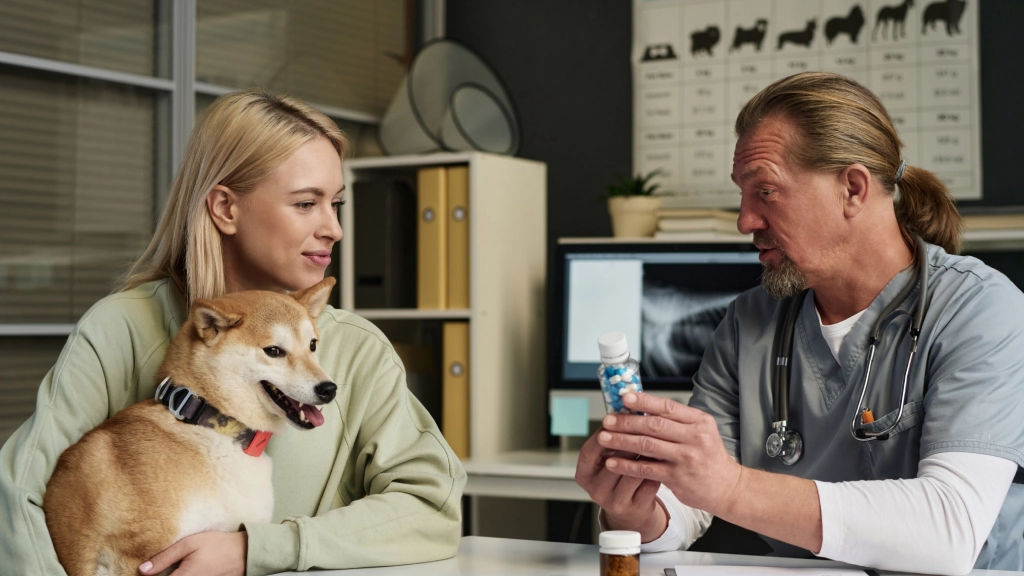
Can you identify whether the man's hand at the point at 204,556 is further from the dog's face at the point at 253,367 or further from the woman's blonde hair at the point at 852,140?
the woman's blonde hair at the point at 852,140

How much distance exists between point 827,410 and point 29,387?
73.4 inches

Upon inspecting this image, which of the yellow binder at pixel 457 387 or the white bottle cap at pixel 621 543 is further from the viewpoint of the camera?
the yellow binder at pixel 457 387

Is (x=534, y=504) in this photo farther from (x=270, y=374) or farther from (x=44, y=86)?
(x=270, y=374)

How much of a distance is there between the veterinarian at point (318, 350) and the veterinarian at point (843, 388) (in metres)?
0.24

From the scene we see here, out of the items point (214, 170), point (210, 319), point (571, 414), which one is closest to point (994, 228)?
point (571, 414)

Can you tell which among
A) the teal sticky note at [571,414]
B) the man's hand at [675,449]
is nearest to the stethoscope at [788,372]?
the man's hand at [675,449]

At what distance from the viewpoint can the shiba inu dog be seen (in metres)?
1.21

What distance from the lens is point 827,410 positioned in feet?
5.35

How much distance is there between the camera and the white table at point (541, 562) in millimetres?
1352

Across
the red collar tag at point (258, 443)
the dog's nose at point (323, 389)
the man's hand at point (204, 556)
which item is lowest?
the man's hand at point (204, 556)

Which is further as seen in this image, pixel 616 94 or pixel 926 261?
pixel 616 94

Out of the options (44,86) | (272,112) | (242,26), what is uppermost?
(242,26)

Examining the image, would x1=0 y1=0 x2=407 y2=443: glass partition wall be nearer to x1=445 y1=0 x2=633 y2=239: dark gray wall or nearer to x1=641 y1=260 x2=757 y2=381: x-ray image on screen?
x1=445 y1=0 x2=633 y2=239: dark gray wall

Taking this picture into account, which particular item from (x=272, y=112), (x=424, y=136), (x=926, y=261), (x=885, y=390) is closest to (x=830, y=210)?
(x=926, y=261)
